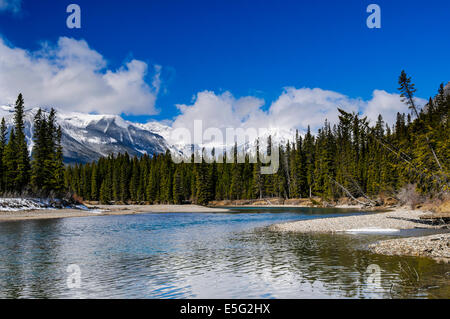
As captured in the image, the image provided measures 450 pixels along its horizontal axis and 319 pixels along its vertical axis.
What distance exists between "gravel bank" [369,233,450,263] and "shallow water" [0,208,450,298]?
3.81 ft

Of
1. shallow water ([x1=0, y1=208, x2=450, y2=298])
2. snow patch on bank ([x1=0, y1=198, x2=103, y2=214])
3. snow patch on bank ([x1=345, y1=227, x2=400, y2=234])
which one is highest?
snow patch on bank ([x1=0, y1=198, x2=103, y2=214])

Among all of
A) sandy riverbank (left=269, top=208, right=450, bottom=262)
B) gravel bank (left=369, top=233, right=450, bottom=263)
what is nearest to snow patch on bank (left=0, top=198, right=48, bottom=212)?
sandy riverbank (left=269, top=208, right=450, bottom=262)

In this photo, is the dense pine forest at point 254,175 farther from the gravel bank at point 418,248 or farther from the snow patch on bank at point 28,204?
the gravel bank at point 418,248

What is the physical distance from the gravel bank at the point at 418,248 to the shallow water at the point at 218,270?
1162 millimetres

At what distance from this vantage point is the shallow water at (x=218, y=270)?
1296 cm

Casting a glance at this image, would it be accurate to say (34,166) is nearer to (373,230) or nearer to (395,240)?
(373,230)

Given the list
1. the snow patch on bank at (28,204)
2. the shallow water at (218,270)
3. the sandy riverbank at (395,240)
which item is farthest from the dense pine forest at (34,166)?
the sandy riverbank at (395,240)

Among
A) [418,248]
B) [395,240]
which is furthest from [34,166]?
[418,248]

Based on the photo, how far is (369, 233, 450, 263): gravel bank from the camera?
1883 centimetres

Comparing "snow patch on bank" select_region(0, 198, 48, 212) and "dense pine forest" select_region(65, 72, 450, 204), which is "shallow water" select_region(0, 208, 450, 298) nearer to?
"snow patch on bank" select_region(0, 198, 48, 212)
